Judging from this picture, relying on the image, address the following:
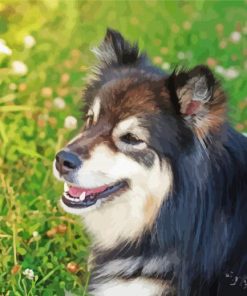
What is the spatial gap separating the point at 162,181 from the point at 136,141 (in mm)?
167

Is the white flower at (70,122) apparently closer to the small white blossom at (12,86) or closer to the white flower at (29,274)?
the small white blossom at (12,86)

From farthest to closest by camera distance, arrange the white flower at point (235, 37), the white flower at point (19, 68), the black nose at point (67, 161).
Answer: the white flower at point (235, 37) → the white flower at point (19, 68) → the black nose at point (67, 161)

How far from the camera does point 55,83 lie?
4.32 m

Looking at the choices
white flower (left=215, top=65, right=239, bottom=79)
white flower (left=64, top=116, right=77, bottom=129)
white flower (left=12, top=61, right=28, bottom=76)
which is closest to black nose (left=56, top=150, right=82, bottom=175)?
white flower (left=64, top=116, right=77, bottom=129)

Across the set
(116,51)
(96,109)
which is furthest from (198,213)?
(116,51)

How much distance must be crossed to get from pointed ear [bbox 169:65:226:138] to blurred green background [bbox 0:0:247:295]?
249mm

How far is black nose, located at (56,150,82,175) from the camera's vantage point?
93.7 inches

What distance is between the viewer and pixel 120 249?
259 centimetres

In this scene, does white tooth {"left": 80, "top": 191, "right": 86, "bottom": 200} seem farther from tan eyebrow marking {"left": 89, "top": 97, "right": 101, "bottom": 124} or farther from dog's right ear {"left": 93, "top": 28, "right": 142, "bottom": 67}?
dog's right ear {"left": 93, "top": 28, "right": 142, "bottom": 67}

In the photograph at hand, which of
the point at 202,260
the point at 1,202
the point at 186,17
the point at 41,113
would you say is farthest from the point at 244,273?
the point at 186,17

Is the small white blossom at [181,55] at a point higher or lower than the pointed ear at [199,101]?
lower

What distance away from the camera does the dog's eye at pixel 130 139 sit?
238 centimetres

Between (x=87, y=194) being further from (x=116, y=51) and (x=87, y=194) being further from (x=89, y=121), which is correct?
(x=116, y=51)

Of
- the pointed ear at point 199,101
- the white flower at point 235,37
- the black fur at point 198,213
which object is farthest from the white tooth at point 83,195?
the white flower at point 235,37
